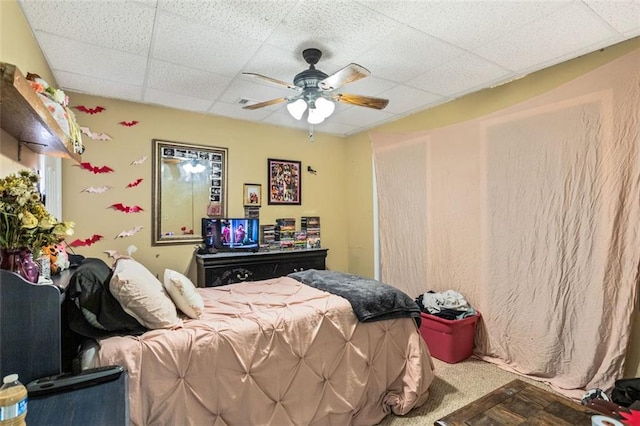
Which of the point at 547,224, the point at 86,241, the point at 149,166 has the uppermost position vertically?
the point at 149,166

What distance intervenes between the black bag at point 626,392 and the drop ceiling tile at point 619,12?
2170 mm

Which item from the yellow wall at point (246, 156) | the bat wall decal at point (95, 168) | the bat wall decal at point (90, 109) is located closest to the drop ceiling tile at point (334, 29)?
the yellow wall at point (246, 156)

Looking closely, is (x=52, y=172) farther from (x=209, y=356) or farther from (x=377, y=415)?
(x=377, y=415)

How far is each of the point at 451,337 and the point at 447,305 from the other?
313 mm

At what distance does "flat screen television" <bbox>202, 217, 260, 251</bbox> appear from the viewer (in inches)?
148

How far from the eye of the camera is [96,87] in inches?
119

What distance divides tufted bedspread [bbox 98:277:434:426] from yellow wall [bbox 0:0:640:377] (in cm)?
122

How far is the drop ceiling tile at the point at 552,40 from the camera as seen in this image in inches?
77.9

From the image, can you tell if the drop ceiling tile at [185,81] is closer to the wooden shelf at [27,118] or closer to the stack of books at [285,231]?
the wooden shelf at [27,118]

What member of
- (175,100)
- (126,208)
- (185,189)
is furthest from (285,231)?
(175,100)

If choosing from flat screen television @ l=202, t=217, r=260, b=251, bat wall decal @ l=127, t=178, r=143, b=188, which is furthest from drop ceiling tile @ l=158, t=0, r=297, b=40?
flat screen television @ l=202, t=217, r=260, b=251

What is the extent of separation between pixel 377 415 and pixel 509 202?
2.06m

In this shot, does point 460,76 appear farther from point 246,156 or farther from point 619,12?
point 246,156

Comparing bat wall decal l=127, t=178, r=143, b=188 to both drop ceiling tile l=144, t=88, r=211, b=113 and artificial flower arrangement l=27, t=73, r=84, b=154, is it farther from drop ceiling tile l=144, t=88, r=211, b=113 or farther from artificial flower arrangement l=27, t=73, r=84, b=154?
artificial flower arrangement l=27, t=73, r=84, b=154
